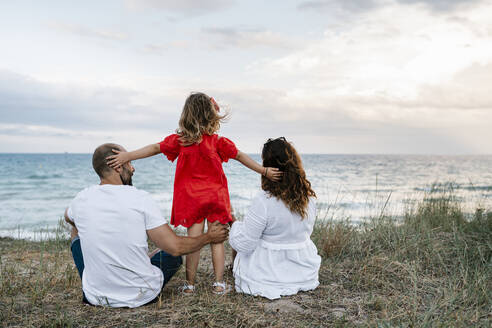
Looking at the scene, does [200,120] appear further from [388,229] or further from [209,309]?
[388,229]

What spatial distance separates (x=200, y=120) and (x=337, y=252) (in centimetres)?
244

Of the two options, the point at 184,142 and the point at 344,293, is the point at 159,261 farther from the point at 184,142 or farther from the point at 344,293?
the point at 344,293

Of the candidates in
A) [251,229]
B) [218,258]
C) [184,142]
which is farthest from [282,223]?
[184,142]

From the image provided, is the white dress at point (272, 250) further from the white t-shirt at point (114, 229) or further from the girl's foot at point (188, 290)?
the white t-shirt at point (114, 229)

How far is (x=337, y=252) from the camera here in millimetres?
4574

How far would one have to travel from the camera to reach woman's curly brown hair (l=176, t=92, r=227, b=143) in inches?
132

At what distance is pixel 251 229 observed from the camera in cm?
321

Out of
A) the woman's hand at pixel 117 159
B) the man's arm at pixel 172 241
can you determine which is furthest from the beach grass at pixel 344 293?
the woman's hand at pixel 117 159

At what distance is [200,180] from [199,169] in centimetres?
10

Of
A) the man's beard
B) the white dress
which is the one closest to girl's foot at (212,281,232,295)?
the white dress

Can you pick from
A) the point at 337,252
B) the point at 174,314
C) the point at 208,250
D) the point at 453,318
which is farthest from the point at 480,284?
the point at 208,250

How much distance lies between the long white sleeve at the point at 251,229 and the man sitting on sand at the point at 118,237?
46 centimetres

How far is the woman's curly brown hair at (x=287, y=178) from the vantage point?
126 inches

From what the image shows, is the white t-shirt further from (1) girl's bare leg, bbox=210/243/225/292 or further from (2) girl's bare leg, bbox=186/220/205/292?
(1) girl's bare leg, bbox=210/243/225/292
